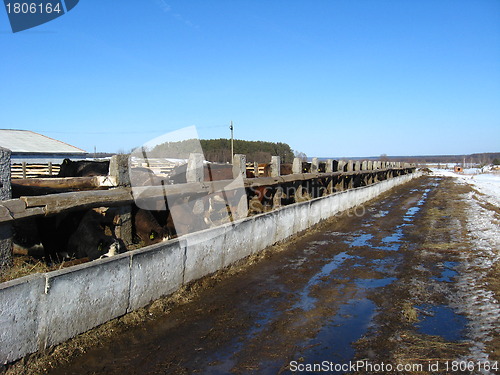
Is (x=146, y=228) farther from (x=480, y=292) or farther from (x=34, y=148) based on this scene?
(x=34, y=148)

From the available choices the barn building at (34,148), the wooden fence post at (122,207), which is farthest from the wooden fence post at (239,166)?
the barn building at (34,148)

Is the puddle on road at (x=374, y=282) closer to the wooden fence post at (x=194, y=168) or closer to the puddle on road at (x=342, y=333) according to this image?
the puddle on road at (x=342, y=333)

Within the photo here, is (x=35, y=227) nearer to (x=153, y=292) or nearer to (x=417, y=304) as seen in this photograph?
(x=153, y=292)

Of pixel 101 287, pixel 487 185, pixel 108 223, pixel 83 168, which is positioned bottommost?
pixel 487 185

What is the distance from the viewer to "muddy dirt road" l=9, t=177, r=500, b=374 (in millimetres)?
3623

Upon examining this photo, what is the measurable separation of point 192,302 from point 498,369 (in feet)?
11.2

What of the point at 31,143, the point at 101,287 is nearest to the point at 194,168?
the point at 101,287

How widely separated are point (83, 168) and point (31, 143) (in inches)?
1179

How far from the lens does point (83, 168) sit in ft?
27.1

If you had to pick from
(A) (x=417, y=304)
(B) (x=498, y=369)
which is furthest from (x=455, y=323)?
(B) (x=498, y=369)

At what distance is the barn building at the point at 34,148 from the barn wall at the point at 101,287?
79.2ft

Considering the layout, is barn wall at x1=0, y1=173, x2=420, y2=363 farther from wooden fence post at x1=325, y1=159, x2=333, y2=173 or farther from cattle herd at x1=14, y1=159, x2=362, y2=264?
wooden fence post at x1=325, y1=159, x2=333, y2=173

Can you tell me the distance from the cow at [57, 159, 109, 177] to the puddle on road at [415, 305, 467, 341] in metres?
6.46

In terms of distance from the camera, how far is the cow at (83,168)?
819 centimetres
